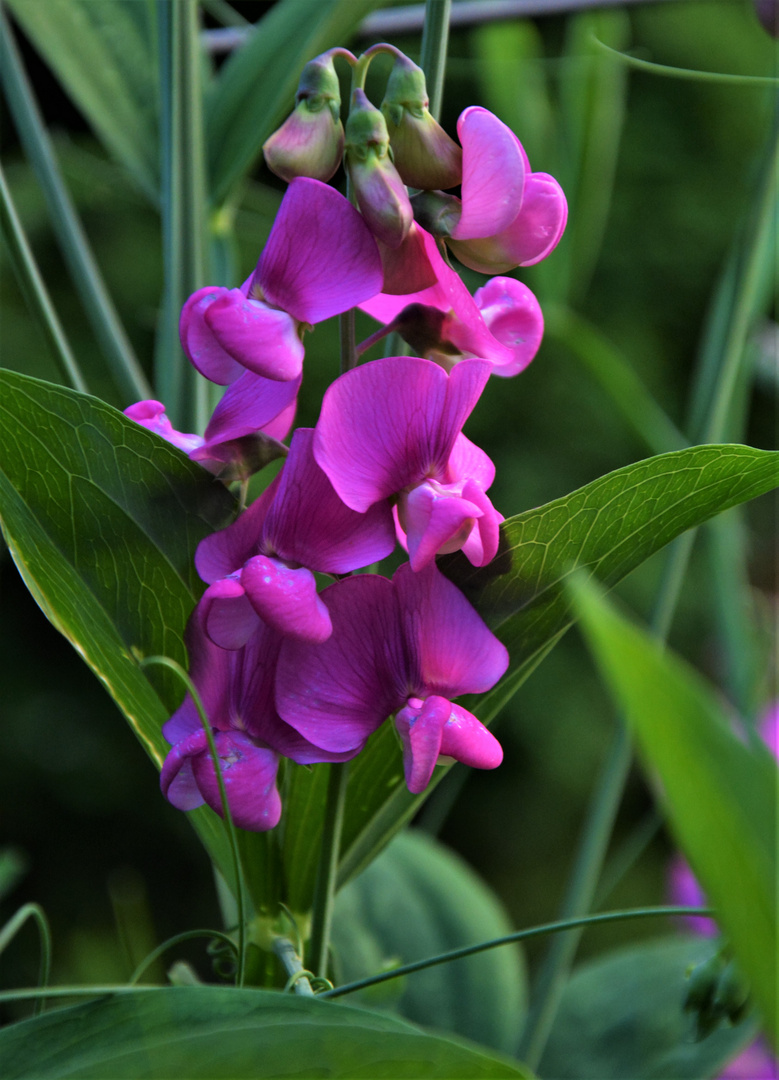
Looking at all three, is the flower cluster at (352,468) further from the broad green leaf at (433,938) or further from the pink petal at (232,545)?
the broad green leaf at (433,938)

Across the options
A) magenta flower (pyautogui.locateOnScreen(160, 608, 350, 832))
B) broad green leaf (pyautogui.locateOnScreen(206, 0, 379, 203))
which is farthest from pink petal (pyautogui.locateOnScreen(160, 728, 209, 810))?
broad green leaf (pyautogui.locateOnScreen(206, 0, 379, 203))

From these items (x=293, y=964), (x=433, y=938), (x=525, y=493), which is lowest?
(x=525, y=493)

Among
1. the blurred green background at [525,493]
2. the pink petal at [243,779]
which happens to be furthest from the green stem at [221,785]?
the blurred green background at [525,493]

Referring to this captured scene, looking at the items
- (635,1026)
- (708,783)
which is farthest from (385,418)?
(635,1026)

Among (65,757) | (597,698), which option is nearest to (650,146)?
(597,698)

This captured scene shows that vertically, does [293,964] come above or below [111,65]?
below

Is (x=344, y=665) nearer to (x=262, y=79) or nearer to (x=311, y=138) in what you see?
(x=311, y=138)
